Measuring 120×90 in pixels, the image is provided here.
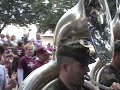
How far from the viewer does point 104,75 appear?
3336 millimetres

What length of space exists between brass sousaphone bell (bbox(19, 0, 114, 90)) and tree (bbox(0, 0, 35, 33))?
2417 centimetres

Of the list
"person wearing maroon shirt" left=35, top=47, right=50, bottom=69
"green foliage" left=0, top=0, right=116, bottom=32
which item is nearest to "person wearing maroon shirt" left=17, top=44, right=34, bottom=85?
"person wearing maroon shirt" left=35, top=47, right=50, bottom=69

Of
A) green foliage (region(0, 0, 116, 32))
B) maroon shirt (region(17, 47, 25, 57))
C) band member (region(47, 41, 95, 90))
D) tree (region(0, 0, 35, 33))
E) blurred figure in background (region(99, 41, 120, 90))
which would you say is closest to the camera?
band member (region(47, 41, 95, 90))

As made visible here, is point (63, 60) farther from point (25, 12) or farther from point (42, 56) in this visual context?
point (25, 12)

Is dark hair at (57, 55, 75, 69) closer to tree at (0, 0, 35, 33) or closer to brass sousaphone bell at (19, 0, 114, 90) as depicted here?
brass sousaphone bell at (19, 0, 114, 90)

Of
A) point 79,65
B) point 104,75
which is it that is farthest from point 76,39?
point 104,75

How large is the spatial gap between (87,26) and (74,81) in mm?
424

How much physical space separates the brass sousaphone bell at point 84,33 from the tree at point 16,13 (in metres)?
24.2

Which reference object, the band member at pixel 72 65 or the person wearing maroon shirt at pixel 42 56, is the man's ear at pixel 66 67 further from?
the person wearing maroon shirt at pixel 42 56

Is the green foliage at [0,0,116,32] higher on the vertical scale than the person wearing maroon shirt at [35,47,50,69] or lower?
higher

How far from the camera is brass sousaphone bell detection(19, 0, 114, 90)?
2717mm

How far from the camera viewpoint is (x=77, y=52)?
103 inches

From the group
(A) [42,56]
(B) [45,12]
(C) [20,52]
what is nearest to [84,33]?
(A) [42,56]

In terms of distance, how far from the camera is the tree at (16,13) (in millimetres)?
27094
